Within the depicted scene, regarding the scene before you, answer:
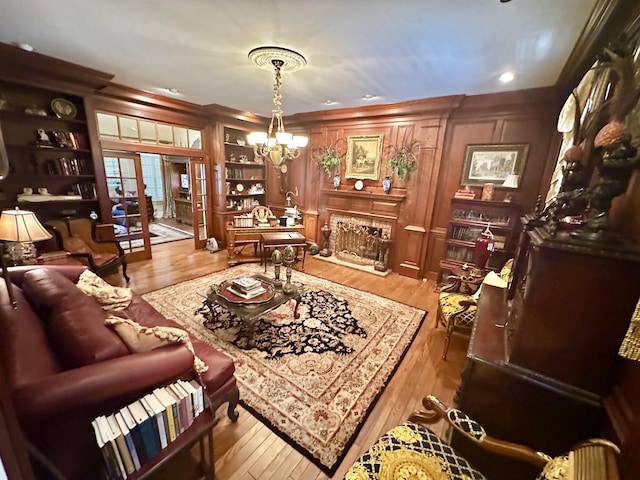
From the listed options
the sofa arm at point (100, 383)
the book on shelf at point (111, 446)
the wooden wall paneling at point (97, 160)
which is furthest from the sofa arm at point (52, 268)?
the wooden wall paneling at point (97, 160)

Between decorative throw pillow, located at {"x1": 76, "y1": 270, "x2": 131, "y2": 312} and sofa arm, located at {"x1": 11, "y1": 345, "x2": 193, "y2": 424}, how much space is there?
115 cm

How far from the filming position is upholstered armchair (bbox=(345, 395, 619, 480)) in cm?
89

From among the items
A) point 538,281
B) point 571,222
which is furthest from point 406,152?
point 538,281

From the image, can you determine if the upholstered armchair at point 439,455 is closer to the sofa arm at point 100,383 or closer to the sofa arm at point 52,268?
the sofa arm at point 100,383

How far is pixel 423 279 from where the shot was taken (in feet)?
14.6

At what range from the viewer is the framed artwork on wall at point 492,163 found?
11.7 ft

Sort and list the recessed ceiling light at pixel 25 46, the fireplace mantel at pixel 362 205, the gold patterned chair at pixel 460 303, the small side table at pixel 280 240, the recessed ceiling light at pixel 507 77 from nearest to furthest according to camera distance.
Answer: the gold patterned chair at pixel 460 303, the recessed ceiling light at pixel 25 46, the recessed ceiling light at pixel 507 77, the small side table at pixel 280 240, the fireplace mantel at pixel 362 205

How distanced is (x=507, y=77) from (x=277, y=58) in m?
2.52

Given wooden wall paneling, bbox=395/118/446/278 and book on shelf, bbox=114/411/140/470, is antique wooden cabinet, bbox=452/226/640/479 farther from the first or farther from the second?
wooden wall paneling, bbox=395/118/446/278

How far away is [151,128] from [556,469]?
5789mm

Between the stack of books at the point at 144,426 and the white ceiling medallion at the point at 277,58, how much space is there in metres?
2.77

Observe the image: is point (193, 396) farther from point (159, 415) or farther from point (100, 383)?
point (100, 383)

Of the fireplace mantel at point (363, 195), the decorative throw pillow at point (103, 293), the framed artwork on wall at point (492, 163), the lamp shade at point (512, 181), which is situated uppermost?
the framed artwork on wall at point (492, 163)

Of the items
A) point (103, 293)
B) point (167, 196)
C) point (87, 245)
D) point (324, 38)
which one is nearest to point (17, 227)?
point (103, 293)
